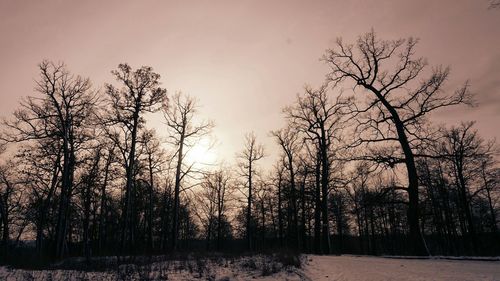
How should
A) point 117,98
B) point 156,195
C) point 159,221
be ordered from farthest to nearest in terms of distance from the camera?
point 159,221 < point 156,195 < point 117,98

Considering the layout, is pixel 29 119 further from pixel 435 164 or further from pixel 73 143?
pixel 435 164

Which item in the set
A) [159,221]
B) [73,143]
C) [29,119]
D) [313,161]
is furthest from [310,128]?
[159,221]

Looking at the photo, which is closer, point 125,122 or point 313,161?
point 125,122

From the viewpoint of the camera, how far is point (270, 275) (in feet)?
30.9

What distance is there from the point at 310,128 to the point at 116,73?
1552 centimetres

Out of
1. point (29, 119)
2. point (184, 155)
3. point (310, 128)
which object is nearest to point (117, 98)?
point (29, 119)

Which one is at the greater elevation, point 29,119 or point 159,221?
point 29,119

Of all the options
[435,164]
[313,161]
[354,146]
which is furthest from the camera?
[435,164]

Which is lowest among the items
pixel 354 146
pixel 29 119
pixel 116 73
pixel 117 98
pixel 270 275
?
pixel 270 275

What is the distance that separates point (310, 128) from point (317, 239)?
9172mm

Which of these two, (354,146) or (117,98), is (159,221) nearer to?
(117,98)

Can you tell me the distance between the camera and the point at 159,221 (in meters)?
47.3

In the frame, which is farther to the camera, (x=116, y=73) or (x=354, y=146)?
(x=116, y=73)

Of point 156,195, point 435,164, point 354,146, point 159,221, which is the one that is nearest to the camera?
point 354,146
